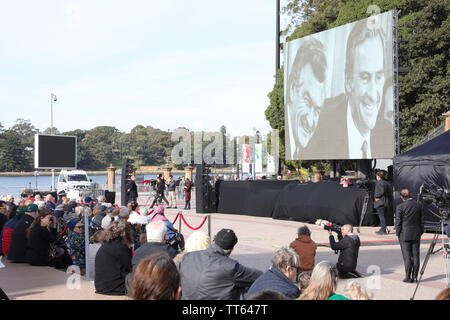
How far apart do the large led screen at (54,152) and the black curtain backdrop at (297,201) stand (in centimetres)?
1017

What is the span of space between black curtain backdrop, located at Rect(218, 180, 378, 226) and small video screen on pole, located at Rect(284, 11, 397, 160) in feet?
13.4

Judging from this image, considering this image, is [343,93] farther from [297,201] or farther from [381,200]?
[381,200]

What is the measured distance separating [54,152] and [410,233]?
24818 mm

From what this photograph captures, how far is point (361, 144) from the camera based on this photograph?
80.6ft

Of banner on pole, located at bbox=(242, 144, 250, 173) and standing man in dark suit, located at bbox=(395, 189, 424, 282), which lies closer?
standing man in dark suit, located at bbox=(395, 189, 424, 282)

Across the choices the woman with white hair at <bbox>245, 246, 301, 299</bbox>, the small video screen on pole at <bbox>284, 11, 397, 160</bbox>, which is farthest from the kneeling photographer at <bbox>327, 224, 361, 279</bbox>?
the small video screen on pole at <bbox>284, 11, 397, 160</bbox>

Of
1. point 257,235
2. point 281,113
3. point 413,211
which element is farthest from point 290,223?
point 281,113

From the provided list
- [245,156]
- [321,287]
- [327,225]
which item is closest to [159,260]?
[321,287]

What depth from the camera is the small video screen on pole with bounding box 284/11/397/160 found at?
76.1ft

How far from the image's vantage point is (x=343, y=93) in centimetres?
2591

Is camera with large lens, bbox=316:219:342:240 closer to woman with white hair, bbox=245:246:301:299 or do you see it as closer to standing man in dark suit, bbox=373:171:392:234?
woman with white hair, bbox=245:246:301:299

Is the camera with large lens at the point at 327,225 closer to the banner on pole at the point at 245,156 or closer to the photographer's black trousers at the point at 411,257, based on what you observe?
the photographer's black trousers at the point at 411,257
